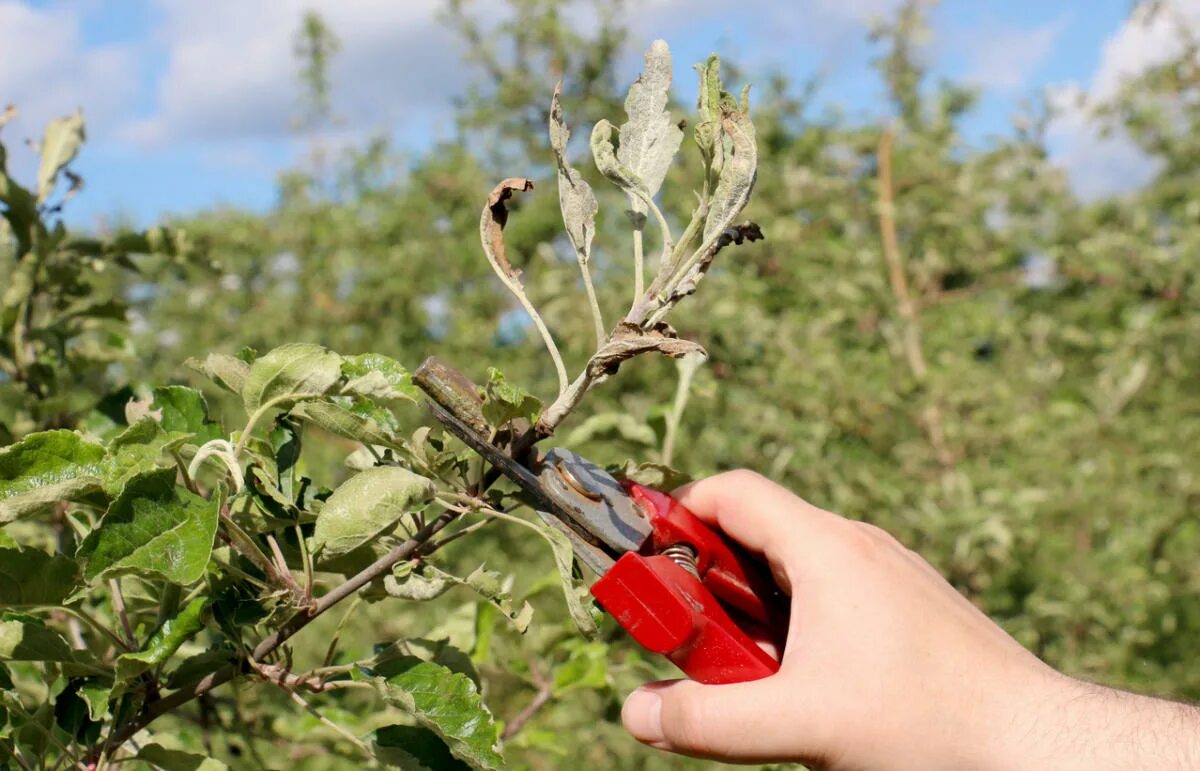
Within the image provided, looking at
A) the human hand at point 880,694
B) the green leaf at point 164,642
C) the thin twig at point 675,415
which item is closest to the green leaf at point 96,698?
the green leaf at point 164,642

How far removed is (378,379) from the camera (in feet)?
3.66

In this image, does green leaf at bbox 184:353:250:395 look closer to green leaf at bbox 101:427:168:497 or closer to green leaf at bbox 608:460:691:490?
green leaf at bbox 101:427:168:497

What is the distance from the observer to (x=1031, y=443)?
4.31 m

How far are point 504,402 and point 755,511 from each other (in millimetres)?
551

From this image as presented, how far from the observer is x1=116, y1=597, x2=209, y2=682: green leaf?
1.04m

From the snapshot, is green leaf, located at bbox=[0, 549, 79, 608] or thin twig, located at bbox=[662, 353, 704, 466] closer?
green leaf, located at bbox=[0, 549, 79, 608]

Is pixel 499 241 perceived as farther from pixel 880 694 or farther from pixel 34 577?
pixel 880 694

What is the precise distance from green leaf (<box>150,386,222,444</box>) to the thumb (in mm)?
687

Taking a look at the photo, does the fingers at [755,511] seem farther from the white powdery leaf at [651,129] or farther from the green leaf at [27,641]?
the green leaf at [27,641]

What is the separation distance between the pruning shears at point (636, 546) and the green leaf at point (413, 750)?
0.86 feet

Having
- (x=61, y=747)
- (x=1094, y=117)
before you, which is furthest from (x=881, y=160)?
(x=61, y=747)

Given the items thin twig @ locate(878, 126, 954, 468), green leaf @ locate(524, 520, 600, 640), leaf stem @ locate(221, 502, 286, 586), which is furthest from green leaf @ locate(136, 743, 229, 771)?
thin twig @ locate(878, 126, 954, 468)

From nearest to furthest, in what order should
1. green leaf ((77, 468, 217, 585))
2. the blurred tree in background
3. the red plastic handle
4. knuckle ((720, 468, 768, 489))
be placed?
green leaf ((77, 468, 217, 585)) < the red plastic handle < knuckle ((720, 468, 768, 489)) < the blurred tree in background

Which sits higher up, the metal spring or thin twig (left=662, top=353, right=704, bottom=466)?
thin twig (left=662, top=353, right=704, bottom=466)
